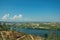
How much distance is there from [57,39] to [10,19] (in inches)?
46.8

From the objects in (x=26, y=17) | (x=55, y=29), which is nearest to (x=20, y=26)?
(x=26, y=17)

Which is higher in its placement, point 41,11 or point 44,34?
point 41,11

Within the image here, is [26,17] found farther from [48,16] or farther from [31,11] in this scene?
[48,16]

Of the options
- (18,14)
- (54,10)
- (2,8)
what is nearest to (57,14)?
(54,10)

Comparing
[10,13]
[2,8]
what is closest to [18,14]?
[10,13]

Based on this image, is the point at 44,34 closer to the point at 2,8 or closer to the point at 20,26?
the point at 20,26

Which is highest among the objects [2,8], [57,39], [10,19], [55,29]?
[2,8]

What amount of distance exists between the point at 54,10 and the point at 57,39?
2.26 ft

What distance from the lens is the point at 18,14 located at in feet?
9.89

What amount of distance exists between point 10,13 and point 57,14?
1111 millimetres

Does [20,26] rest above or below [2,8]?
below

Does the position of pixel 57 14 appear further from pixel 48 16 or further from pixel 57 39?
pixel 57 39

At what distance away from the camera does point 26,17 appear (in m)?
3.07

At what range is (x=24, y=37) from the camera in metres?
3.01
